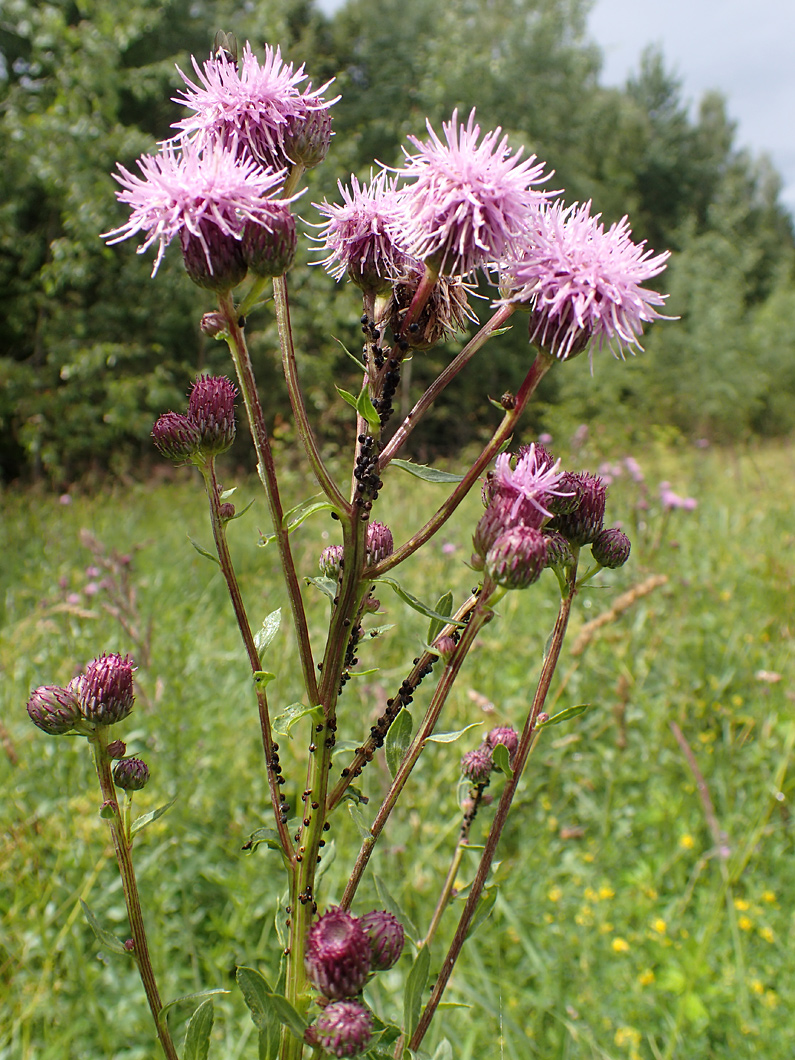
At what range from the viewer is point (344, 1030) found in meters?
0.75

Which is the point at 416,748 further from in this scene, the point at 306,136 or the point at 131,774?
the point at 306,136

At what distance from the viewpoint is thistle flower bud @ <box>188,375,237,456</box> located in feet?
3.31

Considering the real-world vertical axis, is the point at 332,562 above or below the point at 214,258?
below

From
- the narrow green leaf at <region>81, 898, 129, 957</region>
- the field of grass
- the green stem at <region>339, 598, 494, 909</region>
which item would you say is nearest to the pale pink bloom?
the green stem at <region>339, 598, 494, 909</region>

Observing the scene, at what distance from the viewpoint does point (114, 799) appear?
36.5 inches

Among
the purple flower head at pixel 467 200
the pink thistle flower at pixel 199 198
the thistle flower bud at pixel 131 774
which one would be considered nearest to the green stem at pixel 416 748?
the thistle flower bud at pixel 131 774

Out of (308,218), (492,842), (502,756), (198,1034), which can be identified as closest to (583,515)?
(502,756)

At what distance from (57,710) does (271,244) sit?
685 mm

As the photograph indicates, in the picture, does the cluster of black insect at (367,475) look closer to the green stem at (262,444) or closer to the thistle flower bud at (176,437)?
the green stem at (262,444)

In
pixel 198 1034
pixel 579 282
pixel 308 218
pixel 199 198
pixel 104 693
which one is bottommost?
pixel 198 1034

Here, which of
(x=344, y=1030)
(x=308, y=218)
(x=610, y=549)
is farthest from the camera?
(x=308, y=218)

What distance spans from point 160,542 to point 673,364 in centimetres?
1904

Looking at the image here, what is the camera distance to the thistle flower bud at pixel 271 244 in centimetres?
79

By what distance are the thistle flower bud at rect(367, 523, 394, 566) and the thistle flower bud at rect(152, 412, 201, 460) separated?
0.28 meters
